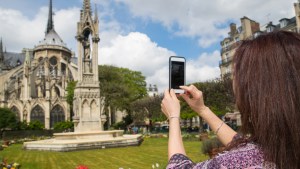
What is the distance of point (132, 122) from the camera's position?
5653 cm

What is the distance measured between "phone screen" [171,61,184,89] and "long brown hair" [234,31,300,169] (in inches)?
28.7

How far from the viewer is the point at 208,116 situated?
2678 millimetres

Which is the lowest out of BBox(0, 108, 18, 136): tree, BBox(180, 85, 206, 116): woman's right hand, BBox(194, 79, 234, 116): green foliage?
BBox(0, 108, 18, 136): tree

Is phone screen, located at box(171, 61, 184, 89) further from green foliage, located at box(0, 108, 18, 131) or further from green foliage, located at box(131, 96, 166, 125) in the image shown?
green foliage, located at box(0, 108, 18, 131)

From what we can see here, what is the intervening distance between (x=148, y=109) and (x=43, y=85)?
37.2 meters

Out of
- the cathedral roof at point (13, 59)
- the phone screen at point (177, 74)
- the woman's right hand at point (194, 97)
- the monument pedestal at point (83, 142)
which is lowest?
the monument pedestal at point (83, 142)

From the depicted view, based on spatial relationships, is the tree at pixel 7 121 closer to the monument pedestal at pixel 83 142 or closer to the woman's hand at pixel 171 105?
the monument pedestal at pixel 83 142

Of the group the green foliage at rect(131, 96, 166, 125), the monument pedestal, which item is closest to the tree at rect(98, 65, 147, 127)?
the green foliage at rect(131, 96, 166, 125)

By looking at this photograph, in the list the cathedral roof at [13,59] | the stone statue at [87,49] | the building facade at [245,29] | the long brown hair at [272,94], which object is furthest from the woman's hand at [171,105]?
the cathedral roof at [13,59]

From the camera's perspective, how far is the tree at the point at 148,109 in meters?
47.9

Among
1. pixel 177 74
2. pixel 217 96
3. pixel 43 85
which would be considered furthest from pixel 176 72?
pixel 43 85

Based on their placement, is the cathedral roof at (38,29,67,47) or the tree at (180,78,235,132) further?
the cathedral roof at (38,29,67,47)

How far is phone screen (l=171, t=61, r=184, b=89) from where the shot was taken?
91.9 inches

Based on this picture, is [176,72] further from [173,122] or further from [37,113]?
[37,113]
